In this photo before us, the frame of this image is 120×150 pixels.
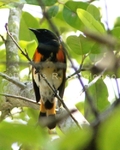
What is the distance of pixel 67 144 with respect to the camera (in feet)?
1.37

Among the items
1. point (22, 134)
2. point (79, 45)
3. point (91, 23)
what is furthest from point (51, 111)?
point (22, 134)

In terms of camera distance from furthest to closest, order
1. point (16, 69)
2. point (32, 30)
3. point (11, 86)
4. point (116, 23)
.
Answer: point (32, 30), point (16, 69), point (11, 86), point (116, 23)

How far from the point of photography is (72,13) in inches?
105

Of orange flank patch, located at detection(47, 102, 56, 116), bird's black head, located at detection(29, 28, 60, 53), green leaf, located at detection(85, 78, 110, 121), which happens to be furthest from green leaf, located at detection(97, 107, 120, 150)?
bird's black head, located at detection(29, 28, 60, 53)

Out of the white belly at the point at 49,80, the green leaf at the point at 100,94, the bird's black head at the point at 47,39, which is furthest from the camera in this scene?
the bird's black head at the point at 47,39

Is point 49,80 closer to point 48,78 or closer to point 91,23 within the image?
point 48,78

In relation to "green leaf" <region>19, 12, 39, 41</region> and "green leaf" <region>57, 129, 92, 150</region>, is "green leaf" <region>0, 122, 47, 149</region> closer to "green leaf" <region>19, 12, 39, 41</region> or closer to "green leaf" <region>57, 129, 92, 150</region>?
"green leaf" <region>57, 129, 92, 150</region>

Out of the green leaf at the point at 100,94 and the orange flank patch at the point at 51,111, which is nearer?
the green leaf at the point at 100,94

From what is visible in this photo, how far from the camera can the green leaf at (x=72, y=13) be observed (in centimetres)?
263

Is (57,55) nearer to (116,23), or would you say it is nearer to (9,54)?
(9,54)

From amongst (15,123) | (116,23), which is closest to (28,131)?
(15,123)

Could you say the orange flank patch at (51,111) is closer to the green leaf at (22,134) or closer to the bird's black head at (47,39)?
the bird's black head at (47,39)

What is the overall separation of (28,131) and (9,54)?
2761 mm

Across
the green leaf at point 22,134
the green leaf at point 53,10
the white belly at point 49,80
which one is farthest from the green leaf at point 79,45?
the green leaf at point 22,134
